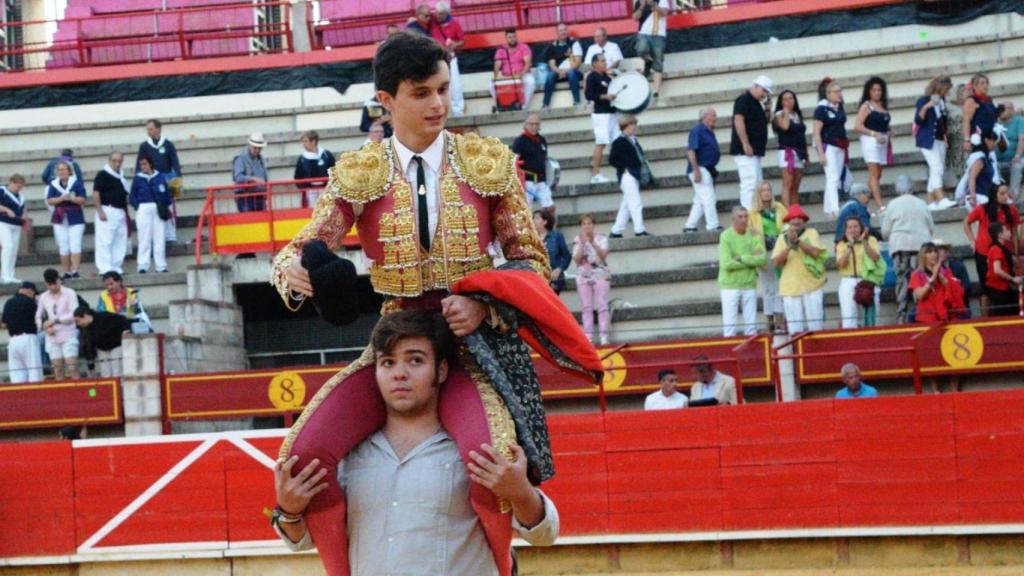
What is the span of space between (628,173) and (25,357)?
17.0 feet

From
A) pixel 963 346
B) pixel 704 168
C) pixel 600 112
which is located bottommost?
pixel 963 346

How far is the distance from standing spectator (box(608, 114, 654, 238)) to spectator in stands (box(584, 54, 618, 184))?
701 millimetres

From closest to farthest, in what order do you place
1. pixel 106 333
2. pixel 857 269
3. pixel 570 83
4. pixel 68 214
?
pixel 857 269
pixel 106 333
pixel 68 214
pixel 570 83

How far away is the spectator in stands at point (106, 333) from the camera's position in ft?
48.4

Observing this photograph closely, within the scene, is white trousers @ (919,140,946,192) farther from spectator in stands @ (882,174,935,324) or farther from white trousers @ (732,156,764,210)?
spectator in stands @ (882,174,935,324)

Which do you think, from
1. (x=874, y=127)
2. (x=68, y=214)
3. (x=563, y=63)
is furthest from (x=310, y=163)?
(x=874, y=127)

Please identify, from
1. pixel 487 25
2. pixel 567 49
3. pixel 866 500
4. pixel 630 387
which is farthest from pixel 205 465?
pixel 487 25

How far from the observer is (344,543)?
177 inches

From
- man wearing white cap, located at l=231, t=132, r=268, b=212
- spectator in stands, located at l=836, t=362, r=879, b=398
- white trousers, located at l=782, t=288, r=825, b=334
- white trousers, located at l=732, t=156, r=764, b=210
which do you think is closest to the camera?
spectator in stands, located at l=836, t=362, r=879, b=398

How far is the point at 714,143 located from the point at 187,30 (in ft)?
30.8

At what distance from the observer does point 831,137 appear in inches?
608

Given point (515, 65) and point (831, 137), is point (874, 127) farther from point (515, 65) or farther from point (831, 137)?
point (515, 65)

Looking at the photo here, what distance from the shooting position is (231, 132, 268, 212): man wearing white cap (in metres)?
17.1

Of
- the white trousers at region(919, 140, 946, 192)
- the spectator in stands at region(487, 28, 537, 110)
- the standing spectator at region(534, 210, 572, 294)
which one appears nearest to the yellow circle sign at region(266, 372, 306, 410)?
the standing spectator at region(534, 210, 572, 294)
